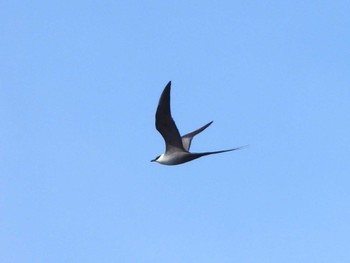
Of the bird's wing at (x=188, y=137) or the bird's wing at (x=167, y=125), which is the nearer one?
the bird's wing at (x=167, y=125)

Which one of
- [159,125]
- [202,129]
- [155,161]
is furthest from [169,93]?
[202,129]

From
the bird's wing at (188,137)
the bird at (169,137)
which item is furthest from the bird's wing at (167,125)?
the bird's wing at (188,137)

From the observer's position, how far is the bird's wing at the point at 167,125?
23203mm

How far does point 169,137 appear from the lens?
25.0m

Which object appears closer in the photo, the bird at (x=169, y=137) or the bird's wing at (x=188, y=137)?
the bird at (x=169, y=137)

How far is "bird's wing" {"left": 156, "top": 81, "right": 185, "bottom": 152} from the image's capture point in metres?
23.2

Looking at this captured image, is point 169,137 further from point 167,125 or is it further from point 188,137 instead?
point 188,137

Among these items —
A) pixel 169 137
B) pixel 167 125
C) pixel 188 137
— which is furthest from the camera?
pixel 188 137

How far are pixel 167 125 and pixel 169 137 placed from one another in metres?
0.80

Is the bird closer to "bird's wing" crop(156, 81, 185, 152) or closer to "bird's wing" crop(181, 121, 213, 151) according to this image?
"bird's wing" crop(156, 81, 185, 152)

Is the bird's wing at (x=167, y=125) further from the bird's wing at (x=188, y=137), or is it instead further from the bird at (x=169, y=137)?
the bird's wing at (x=188, y=137)

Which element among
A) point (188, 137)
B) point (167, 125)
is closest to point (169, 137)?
point (167, 125)

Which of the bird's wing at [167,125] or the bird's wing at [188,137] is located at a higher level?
the bird's wing at [188,137]

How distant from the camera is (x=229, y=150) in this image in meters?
22.0
